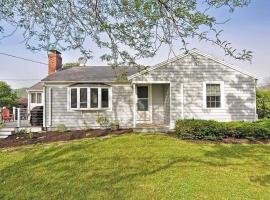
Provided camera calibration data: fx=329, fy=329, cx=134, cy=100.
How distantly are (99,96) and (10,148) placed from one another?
22.1ft

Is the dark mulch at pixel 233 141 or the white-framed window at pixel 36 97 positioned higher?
the white-framed window at pixel 36 97

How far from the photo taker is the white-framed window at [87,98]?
747 inches

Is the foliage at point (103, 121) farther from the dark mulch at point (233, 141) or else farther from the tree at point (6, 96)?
the tree at point (6, 96)

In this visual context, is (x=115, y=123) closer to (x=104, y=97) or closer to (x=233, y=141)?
(x=104, y=97)

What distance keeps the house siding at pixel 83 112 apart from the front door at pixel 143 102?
539 millimetres

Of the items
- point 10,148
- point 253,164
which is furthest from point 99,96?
point 253,164

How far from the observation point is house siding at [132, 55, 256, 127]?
691 inches

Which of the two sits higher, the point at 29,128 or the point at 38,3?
the point at 38,3

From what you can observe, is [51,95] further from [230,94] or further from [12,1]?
[12,1]

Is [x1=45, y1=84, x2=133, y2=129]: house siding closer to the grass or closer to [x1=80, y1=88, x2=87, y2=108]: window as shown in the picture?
[x1=80, y1=88, x2=87, y2=108]: window

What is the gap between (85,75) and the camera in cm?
2016

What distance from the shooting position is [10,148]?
44.0 feet

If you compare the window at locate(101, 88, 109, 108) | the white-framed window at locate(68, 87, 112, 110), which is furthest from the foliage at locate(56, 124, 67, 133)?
the window at locate(101, 88, 109, 108)

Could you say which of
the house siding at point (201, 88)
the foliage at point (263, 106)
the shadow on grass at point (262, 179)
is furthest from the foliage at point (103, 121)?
the shadow on grass at point (262, 179)
